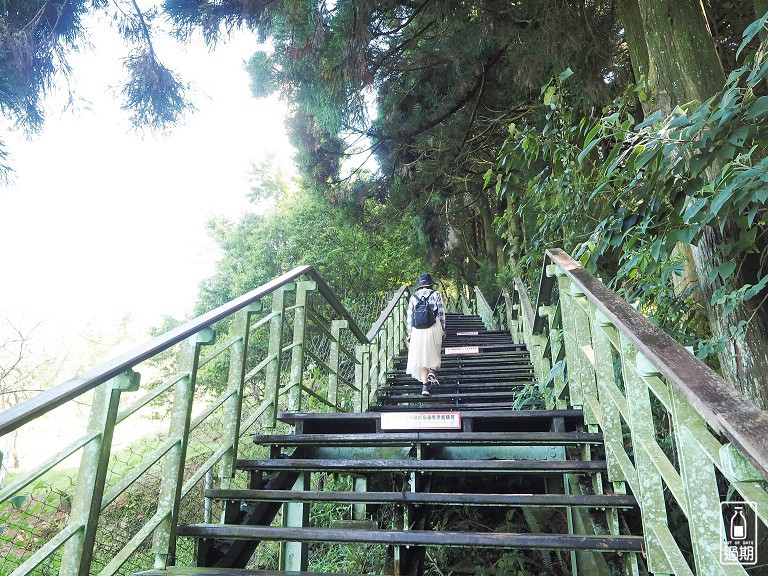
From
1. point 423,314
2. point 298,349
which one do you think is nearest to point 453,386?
point 423,314

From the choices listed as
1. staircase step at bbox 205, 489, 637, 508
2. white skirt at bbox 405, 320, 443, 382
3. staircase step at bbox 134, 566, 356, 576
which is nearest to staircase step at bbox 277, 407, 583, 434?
staircase step at bbox 205, 489, 637, 508

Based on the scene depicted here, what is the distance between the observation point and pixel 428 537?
1.63 meters

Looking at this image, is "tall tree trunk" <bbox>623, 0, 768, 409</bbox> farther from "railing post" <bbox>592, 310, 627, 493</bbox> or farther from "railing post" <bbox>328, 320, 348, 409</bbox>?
"railing post" <bbox>328, 320, 348, 409</bbox>

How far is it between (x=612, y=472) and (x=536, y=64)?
403cm

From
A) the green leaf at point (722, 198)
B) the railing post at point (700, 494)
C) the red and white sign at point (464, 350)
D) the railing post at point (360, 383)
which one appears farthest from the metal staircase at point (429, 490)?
the red and white sign at point (464, 350)

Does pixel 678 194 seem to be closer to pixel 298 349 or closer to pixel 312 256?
pixel 298 349

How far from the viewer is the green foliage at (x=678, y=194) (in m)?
1.53

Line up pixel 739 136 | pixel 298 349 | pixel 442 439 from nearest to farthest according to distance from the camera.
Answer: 1. pixel 739 136
2. pixel 442 439
3. pixel 298 349

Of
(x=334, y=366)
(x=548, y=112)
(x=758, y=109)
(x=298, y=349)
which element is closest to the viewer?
(x=758, y=109)

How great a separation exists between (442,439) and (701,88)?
2273 millimetres

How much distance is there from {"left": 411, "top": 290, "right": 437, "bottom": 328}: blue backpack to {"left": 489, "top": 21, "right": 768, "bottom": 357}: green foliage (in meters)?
1.46

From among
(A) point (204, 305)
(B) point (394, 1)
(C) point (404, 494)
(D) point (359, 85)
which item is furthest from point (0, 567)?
(A) point (204, 305)

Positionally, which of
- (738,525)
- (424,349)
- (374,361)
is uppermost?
(424,349)

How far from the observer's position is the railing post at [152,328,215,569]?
1.74 metres
